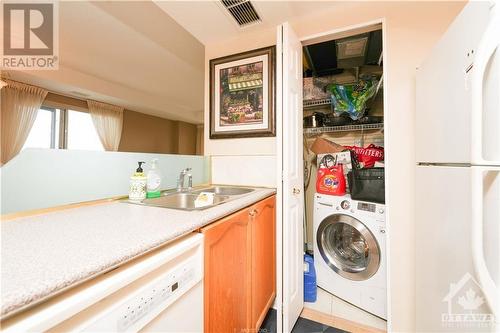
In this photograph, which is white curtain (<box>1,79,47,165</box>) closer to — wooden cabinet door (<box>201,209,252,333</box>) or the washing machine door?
wooden cabinet door (<box>201,209,252,333</box>)

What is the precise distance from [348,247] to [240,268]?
1.33m

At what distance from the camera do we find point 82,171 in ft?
3.32

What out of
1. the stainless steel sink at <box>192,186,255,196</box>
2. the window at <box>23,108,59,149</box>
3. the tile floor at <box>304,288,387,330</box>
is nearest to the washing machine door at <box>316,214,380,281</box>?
the tile floor at <box>304,288,387,330</box>

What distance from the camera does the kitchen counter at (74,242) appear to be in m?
0.38

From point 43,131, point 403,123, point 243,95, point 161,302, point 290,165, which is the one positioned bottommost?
point 161,302

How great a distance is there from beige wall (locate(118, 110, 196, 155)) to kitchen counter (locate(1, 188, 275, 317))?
53 centimetres

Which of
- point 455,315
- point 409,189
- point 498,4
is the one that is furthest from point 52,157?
point 409,189

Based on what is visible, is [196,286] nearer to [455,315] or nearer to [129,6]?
[455,315]

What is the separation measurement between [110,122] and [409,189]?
77.1 inches

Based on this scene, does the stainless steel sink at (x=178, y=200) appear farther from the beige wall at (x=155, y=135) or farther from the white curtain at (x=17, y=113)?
the white curtain at (x=17, y=113)

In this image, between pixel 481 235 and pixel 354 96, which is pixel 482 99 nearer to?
pixel 481 235

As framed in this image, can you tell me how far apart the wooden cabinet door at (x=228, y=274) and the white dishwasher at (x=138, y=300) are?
0.05 metres

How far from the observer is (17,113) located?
3.06 ft

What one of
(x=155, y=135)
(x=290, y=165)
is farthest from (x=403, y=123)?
(x=155, y=135)
